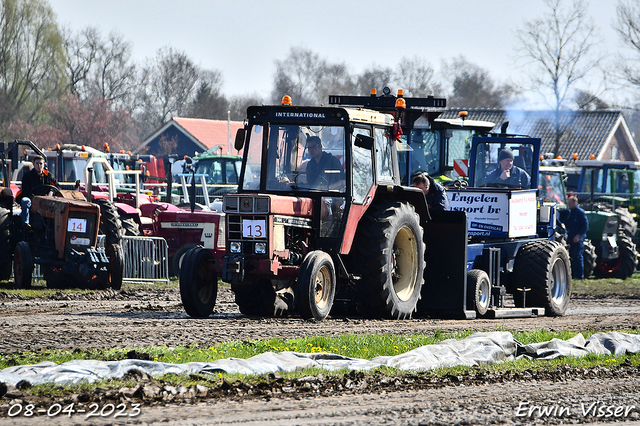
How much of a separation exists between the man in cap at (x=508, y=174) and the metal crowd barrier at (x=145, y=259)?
21.4 ft

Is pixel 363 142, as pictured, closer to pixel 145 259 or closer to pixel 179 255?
pixel 145 259

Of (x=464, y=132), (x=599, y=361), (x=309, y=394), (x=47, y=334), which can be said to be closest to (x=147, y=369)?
(x=309, y=394)

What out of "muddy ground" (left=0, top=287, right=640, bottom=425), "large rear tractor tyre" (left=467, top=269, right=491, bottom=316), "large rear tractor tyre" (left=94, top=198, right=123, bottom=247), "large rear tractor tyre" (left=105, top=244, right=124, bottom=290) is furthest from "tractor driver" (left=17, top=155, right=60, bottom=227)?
"large rear tractor tyre" (left=467, top=269, right=491, bottom=316)

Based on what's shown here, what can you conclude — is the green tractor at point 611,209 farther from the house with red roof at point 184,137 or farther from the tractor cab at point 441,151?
the house with red roof at point 184,137

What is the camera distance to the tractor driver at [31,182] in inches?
591

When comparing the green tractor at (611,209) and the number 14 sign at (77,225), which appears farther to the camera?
the green tractor at (611,209)

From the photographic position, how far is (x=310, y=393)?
6.23 m

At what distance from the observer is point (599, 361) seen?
8.18 meters

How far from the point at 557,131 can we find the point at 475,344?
99.9 ft

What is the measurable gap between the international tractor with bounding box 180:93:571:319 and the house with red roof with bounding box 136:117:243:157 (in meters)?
47.7

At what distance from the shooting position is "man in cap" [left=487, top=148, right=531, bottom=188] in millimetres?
13320

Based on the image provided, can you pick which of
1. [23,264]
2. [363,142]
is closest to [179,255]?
[23,264]

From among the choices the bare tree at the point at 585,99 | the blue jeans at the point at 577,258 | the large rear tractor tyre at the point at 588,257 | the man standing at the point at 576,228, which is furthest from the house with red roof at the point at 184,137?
the man standing at the point at 576,228

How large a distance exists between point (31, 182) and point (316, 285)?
23.5ft
